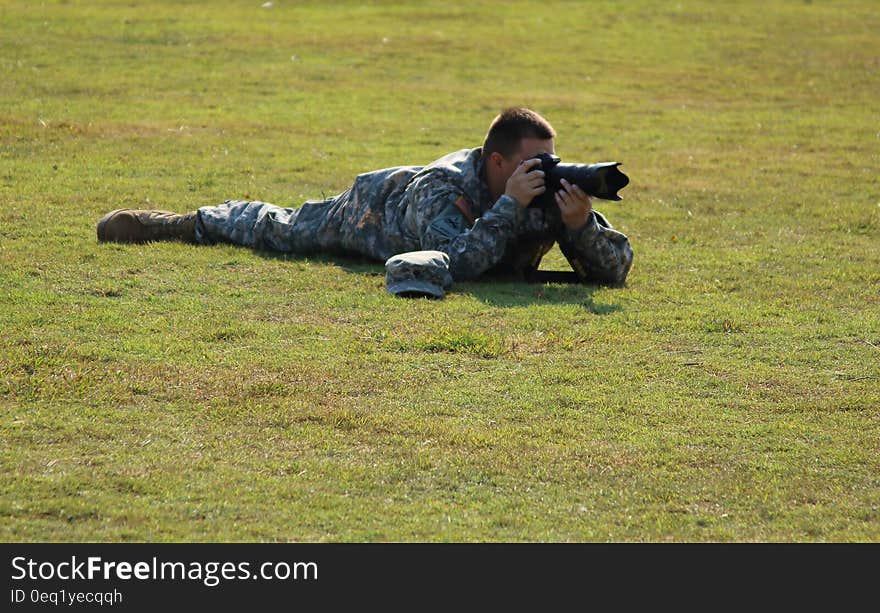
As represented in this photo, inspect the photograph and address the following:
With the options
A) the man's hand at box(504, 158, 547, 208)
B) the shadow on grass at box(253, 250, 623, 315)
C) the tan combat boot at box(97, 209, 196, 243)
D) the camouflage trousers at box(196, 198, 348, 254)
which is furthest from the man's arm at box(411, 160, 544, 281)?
the tan combat boot at box(97, 209, 196, 243)

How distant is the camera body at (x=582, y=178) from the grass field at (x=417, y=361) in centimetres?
65

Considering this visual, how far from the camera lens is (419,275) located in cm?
795

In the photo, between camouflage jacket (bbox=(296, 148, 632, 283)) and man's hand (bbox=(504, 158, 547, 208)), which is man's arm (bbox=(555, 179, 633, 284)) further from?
man's hand (bbox=(504, 158, 547, 208))

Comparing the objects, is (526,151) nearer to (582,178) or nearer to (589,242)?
(582,178)

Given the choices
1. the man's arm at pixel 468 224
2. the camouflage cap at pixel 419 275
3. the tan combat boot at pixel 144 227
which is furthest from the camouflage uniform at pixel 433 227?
the camouflage cap at pixel 419 275

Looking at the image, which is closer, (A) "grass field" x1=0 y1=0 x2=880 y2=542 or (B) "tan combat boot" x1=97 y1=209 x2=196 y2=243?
(A) "grass field" x1=0 y1=0 x2=880 y2=542

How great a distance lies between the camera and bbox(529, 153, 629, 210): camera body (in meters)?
7.71

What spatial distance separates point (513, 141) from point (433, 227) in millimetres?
754

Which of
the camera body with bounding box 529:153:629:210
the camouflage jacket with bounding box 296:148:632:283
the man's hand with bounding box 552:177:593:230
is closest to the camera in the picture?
the camera body with bounding box 529:153:629:210

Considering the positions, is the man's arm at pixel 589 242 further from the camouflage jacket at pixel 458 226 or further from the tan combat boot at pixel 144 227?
the tan combat boot at pixel 144 227

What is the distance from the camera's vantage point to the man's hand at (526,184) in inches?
314

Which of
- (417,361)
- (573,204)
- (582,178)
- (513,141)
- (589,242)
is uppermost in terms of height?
(513,141)

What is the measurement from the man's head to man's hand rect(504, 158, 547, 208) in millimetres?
204

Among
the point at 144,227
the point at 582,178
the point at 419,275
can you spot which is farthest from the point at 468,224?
the point at 144,227
